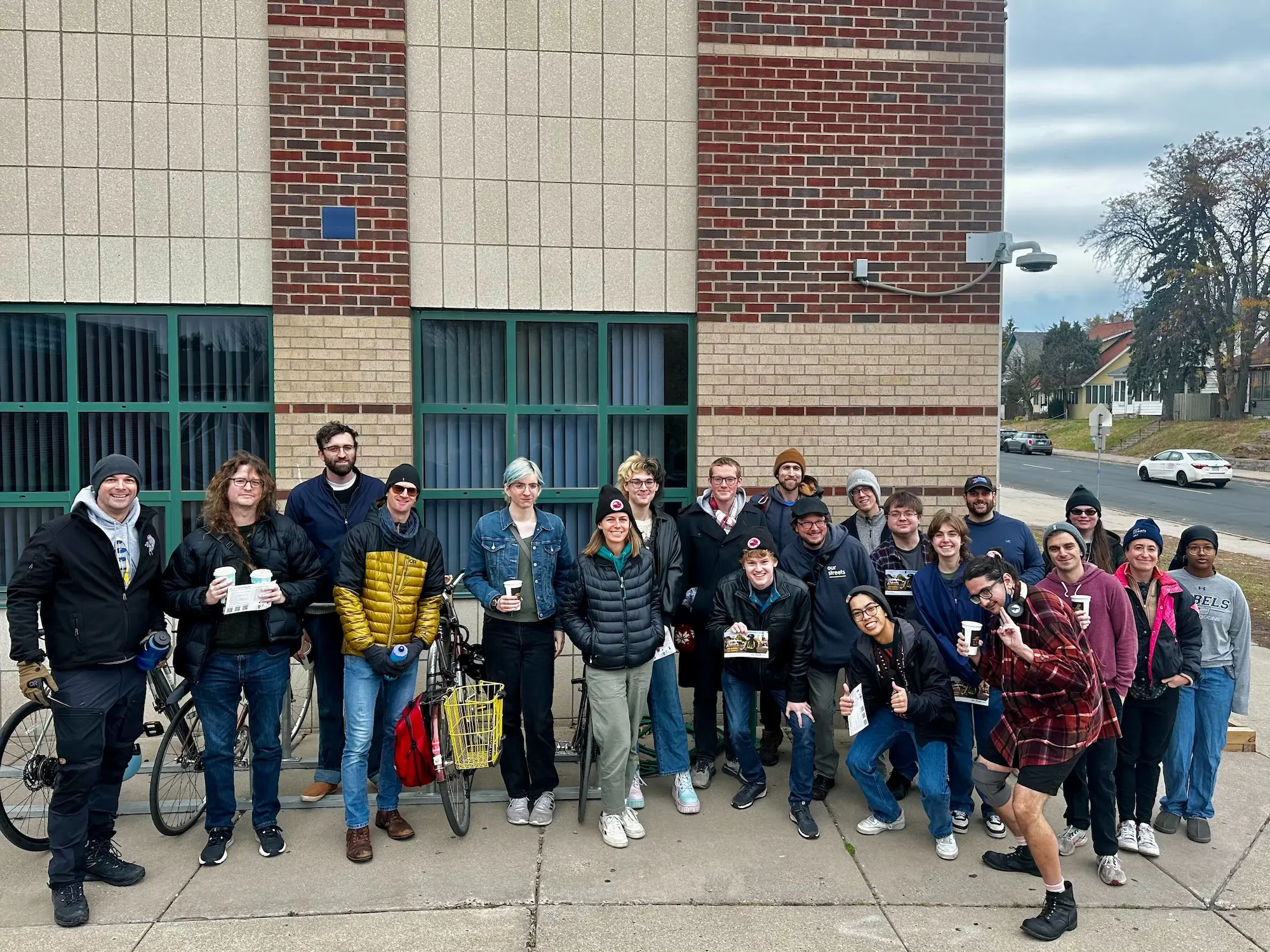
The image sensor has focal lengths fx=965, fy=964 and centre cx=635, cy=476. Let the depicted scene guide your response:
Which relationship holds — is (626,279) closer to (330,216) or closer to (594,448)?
(594,448)

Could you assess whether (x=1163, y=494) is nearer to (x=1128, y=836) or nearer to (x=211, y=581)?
(x=1128, y=836)

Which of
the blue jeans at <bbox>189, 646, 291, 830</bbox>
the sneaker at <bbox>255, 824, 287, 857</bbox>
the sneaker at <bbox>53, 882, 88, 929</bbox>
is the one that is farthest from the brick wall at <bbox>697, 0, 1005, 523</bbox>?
the sneaker at <bbox>53, 882, 88, 929</bbox>

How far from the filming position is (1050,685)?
4.10 m

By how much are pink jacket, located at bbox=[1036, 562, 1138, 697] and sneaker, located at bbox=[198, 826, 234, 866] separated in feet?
13.6

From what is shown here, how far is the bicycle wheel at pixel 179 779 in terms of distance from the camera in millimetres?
4992

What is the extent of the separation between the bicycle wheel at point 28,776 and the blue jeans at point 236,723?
68 cm

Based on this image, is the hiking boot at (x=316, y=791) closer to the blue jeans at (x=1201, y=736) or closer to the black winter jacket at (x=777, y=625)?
the black winter jacket at (x=777, y=625)

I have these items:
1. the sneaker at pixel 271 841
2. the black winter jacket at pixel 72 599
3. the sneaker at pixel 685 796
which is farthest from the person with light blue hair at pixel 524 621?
the black winter jacket at pixel 72 599

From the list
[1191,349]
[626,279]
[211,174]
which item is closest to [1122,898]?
[626,279]

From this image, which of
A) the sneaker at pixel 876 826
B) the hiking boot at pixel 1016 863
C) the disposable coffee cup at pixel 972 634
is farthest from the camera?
the sneaker at pixel 876 826

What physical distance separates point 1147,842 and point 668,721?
2.53 meters

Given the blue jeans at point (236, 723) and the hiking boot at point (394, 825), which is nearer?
the blue jeans at point (236, 723)

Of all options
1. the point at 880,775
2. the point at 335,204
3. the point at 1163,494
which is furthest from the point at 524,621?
the point at 1163,494

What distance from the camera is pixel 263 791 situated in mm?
4895
